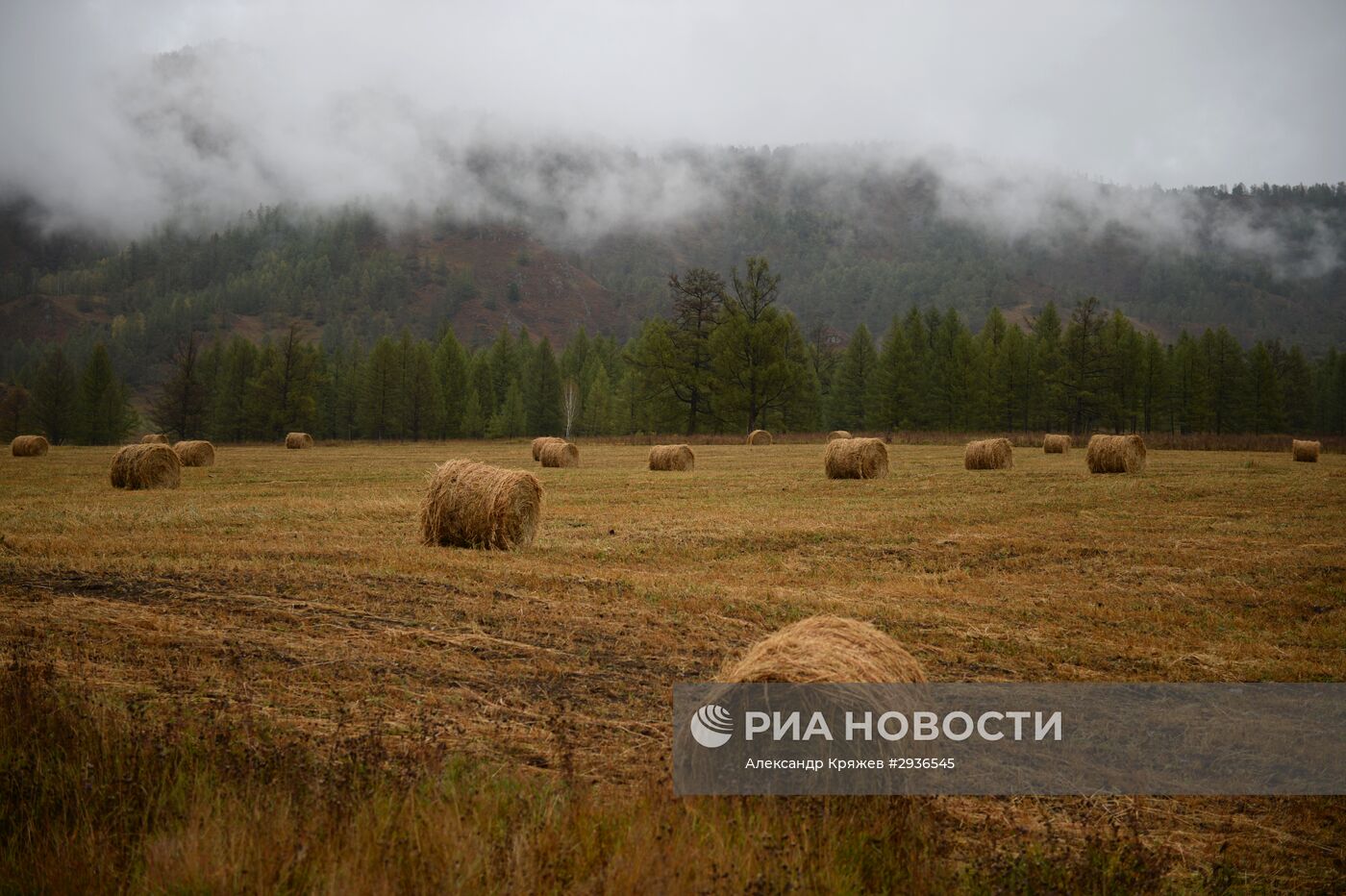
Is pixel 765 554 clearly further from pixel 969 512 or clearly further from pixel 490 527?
pixel 969 512

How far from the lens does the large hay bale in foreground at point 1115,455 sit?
27734 millimetres

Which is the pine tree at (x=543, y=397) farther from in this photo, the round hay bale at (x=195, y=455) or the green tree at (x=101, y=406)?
the round hay bale at (x=195, y=455)

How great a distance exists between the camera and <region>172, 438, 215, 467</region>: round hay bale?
3497 cm

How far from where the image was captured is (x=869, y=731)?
4.64 metres

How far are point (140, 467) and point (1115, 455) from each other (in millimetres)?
30174

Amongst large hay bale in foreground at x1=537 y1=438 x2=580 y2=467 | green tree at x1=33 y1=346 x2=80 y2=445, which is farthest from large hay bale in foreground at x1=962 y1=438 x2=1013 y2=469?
green tree at x1=33 y1=346 x2=80 y2=445

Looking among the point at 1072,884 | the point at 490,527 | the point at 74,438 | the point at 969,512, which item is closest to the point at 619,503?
the point at 490,527

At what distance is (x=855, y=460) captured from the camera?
1041 inches

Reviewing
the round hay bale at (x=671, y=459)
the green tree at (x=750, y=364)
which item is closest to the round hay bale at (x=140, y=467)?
the round hay bale at (x=671, y=459)

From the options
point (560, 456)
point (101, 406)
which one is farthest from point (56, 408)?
point (560, 456)

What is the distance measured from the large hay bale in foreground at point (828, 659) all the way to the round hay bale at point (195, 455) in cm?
3609

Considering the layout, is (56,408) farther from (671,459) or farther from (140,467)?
(671,459)

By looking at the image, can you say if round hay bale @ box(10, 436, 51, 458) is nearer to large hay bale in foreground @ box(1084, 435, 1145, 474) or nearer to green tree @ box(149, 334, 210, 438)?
green tree @ box(149, 334, 210, 438)

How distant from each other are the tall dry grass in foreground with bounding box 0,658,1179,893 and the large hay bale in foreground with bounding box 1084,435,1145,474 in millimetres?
26411
